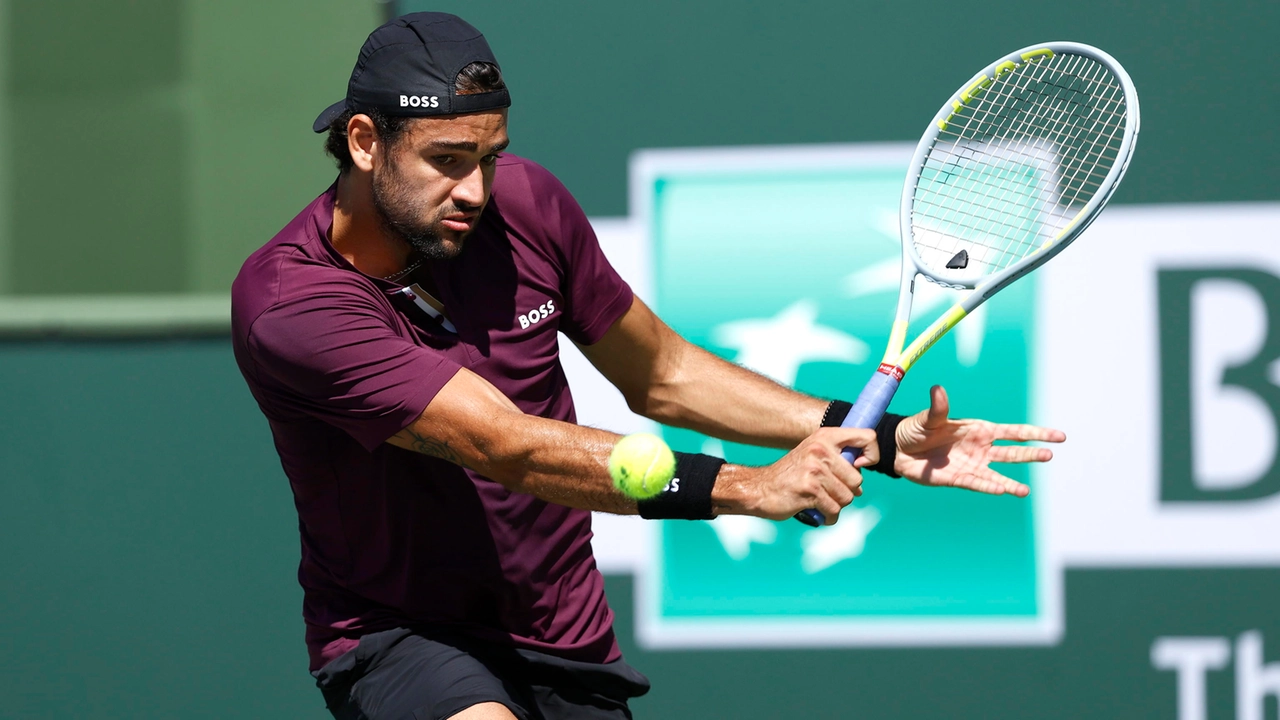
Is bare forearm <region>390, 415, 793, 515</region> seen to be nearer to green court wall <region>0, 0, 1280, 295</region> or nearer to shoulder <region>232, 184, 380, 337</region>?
shoulder <region>232, 184, 380, 337</region>

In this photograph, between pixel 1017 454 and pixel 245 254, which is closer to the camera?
pixel 1017 454

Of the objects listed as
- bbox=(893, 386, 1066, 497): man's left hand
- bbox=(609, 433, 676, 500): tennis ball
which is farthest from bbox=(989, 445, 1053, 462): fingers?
bbox=(609, 433, 676, 500): tennis ball

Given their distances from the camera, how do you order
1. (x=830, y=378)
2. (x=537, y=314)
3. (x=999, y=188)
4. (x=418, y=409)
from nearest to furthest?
(x=418, y=409)
(x=537, y=314)
(x=999, y=188)
(x=830, y=378)

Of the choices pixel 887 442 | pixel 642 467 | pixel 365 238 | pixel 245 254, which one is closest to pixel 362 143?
pixel 365 238

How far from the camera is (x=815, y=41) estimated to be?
144 inches

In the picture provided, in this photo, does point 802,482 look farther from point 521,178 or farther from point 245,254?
point 245,254

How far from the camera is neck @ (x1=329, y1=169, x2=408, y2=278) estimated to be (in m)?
2.24

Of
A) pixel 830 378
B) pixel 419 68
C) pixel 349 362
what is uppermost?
pixel 419 68

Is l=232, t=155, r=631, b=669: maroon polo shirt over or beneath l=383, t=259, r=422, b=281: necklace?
beneath

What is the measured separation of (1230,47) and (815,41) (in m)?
1.10

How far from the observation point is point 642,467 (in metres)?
1.97

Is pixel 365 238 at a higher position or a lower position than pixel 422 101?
lower

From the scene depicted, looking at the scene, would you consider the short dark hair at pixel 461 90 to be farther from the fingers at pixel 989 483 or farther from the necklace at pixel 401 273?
the fingers at pixel 989 483

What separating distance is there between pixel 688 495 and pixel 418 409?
428mm
